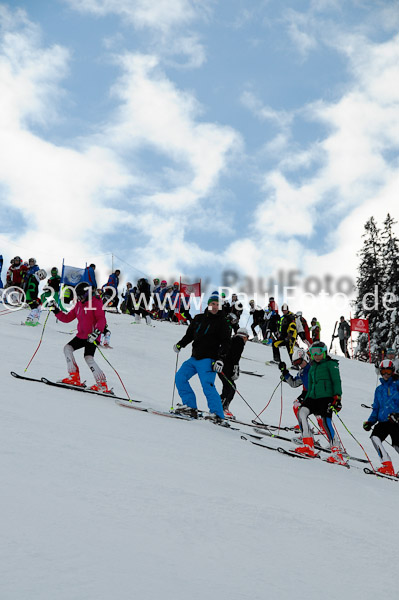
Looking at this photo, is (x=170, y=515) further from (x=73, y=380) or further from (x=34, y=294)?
(x=34, y=294)

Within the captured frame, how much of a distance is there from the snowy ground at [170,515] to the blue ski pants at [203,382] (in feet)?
3.26

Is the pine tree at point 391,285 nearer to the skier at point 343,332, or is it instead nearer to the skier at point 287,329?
the skier at point 343,332

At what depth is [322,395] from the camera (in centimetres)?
714

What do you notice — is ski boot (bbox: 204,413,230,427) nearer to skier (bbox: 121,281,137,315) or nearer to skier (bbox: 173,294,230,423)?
skier (bbox: 173,294,230,423)

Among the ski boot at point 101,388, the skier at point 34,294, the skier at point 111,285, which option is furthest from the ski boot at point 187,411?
the skier at point 111,285

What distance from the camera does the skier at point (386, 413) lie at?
730cm

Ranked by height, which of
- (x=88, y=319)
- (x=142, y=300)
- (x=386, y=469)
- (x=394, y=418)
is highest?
(x=142, y=300)

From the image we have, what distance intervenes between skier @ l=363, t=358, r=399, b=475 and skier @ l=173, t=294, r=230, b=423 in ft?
6.89

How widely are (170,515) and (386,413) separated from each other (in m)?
5.24

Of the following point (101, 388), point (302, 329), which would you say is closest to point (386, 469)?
point (101, 388)

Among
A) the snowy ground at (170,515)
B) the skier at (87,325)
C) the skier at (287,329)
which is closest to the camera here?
the snowy ground at (170,515)

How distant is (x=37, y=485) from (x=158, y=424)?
3405 mm

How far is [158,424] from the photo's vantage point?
638 cm

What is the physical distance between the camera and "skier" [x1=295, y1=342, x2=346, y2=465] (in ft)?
23.0
